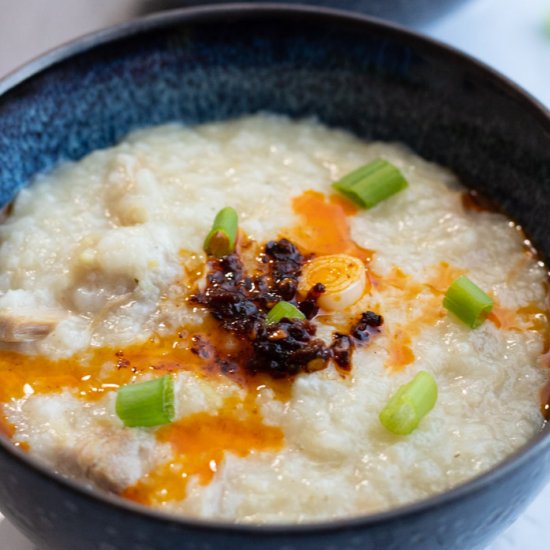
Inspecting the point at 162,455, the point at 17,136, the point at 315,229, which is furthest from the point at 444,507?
the point at 17,136

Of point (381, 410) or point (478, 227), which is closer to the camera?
point (381, 410)

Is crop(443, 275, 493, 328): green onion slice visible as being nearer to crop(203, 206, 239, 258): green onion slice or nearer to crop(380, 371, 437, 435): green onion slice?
crop(380, 371, 437, 435): green onion slice

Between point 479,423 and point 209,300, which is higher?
point 209,300

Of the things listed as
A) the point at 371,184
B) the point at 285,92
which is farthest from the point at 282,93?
the point at 371,184

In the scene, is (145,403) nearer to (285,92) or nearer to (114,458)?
(114,458)

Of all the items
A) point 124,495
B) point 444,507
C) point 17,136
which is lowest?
point 124,495

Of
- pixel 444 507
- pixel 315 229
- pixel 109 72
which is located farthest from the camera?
pixel 109 72

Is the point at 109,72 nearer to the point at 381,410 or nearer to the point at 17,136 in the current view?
the point at 17,136

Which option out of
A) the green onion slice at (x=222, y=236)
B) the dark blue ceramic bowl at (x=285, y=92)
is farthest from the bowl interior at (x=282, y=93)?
the green onion slice at (x=222, y=236)
